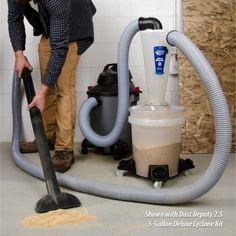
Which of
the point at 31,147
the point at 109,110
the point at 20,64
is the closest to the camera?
the point at 20,64

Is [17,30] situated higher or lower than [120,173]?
higher

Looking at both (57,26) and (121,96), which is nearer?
(57,26)

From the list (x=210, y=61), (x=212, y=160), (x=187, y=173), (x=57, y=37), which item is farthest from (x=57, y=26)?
(x=210, y=61)

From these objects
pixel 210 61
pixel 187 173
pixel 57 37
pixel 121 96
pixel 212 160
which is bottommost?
pixel 187 173

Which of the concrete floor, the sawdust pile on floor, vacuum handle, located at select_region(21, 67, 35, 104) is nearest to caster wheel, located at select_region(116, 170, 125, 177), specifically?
the concrete floor

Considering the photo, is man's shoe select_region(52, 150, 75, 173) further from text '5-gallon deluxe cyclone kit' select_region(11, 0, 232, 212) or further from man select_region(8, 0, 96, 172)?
text '5-gallon deluxe cyclone kit' select_region(11, 0, 232, 212)

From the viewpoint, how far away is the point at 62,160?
2.22 metres

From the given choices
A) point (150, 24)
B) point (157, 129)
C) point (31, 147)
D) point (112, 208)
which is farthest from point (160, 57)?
point (31, 147)

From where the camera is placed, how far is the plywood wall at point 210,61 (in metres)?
2.60

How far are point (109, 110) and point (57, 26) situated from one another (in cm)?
87

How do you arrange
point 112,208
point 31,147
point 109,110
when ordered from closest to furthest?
point 112,208 < point 109,110 < point 31,147

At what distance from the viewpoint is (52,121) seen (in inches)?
105

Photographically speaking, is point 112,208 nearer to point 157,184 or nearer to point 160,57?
point 157,184

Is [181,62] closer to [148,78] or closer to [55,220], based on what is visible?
[148,78]
